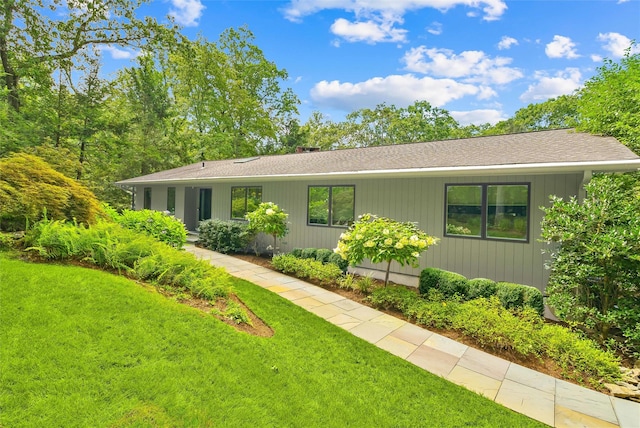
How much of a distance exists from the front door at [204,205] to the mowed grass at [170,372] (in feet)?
30.5

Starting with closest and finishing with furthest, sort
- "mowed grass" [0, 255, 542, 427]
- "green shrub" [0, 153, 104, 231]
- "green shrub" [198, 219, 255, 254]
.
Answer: "mowed grass" [0, 255, 542, 427]
"green shrub" [0, 153, 104, 231]
"green shrub" [198, 219, 255, 254]

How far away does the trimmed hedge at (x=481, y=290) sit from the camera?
511cm

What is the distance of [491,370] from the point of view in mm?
3746

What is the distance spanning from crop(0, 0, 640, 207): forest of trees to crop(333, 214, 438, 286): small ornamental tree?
198 inches

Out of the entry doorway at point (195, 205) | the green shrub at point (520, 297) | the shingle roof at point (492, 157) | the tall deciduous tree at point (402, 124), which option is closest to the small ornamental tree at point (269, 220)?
the shingle roof at point (492, 157)

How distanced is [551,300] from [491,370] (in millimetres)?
1883

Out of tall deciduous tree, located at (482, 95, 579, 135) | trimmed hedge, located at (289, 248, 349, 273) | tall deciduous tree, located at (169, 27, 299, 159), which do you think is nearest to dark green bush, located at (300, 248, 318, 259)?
trimmed hedge, located at (289, 248, 349, 273)

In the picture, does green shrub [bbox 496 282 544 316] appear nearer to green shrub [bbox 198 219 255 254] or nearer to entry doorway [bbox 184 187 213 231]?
green shrub [bbox 198 219 255 254]

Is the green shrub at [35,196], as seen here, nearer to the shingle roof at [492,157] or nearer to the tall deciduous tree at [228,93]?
the shingle roof at [492,157]

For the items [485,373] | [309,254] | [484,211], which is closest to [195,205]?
[309,254]

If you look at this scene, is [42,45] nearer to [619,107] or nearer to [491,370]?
[491,370]

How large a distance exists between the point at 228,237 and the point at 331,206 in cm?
346

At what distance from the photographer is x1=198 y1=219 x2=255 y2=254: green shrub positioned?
9586 mm

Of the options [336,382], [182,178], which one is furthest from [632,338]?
[182,178]
